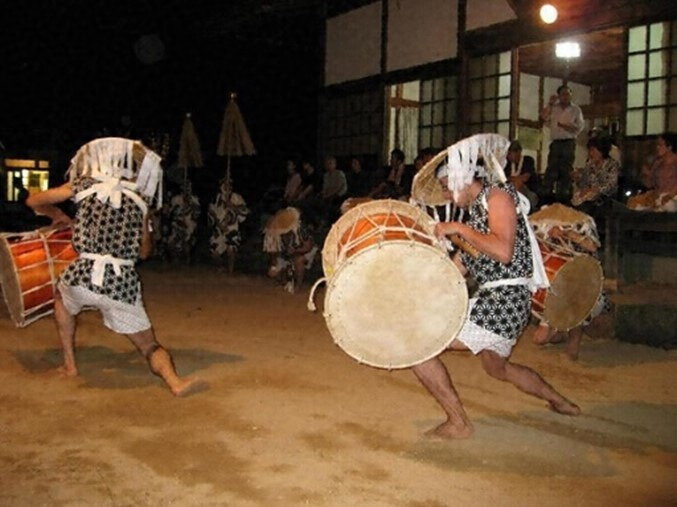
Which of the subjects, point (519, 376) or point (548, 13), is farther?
point (548, 13)

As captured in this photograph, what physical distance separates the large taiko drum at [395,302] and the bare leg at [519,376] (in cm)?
38

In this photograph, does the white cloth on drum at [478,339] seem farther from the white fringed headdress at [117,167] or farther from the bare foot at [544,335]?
the white fringed headdress at [117,167]

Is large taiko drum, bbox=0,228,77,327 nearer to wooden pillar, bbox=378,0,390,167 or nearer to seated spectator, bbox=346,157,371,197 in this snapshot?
seated spectator, bbox=346,157,371,197

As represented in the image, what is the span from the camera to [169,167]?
18.8 m

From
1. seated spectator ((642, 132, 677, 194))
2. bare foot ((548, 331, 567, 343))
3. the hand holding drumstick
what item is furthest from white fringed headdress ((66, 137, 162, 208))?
seated spectator ((642, 132, 677, 194))

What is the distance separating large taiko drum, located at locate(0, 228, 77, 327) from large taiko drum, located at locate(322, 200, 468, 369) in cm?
274

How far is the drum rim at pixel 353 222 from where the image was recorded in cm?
420

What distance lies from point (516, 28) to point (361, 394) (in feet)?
23.3

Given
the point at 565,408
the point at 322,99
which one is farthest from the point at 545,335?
the point at 322,99

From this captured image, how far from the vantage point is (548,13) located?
32.1 ft

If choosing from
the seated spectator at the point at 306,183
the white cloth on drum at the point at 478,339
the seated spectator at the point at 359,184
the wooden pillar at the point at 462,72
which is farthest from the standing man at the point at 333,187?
the white cloth on drum at the point at 478,339

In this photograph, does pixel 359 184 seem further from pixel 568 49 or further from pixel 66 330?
pixel 66 330

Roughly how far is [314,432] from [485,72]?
27.4 feet

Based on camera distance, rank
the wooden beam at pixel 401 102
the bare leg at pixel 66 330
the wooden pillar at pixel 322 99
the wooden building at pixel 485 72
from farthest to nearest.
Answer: the wooden pillar at pixel 322 99 → the wooden beam at pixel 401 102 → the wooden building at pixel 485 72 → the bare leg at pixel 66 330
